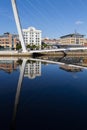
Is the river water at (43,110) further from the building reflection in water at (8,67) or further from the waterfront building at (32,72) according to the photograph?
the building reflection in water at (8,67)

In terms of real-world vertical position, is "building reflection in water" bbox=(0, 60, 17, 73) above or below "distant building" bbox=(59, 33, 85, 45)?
below

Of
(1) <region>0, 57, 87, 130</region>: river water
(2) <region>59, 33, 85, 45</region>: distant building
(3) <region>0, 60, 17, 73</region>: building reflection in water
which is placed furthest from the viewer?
(2) <region>59, 33, 85, 45</region>: distant building

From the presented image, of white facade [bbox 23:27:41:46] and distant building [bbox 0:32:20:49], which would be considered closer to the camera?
distant building [bbox 0:32:20:49]

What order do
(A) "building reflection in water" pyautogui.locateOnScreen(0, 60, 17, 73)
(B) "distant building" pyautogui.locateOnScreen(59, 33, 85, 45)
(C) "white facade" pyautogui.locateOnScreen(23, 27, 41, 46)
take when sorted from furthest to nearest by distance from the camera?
(B) "distant building" pyautogui.locateOnScreen(59, 33, 85, 45), (C) "white facade" pyautogui.locateOnScreen(23, 27, 41, 46), (A) "building reflection in water" pyautogui.locateOnScreen(0, 60, 17, 73)

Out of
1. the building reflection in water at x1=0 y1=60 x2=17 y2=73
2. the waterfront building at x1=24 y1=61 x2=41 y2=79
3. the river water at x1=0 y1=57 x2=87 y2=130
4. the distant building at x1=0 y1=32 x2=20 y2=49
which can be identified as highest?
the distant building at x1=0 y1=32 x2=20 y2=49

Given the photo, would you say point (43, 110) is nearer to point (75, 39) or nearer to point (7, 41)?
point (7, 41)

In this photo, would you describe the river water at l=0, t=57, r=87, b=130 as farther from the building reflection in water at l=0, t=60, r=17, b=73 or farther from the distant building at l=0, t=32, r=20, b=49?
the distant building at l=0, t=32, r=20, b=49

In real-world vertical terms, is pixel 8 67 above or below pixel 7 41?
below

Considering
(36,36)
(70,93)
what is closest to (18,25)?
(70,93)

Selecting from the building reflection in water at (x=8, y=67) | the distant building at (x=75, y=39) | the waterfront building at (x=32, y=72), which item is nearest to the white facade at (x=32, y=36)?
the distant building at (x=75, y=39)

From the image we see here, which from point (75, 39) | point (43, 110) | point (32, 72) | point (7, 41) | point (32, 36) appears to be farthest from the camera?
point (75, 39)

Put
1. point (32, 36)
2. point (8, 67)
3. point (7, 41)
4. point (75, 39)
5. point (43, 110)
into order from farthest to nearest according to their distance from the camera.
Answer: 1. point (75, 39)
2. point (32, 36)
3. point (7, 41)
4. point (8, 67)
5. point (43, 110)

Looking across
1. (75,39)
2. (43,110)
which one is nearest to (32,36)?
(75,39)

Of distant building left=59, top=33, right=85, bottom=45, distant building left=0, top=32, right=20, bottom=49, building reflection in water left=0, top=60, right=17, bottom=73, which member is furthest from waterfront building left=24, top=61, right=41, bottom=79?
distant building left=59, top=33, right=85, bottom=45
